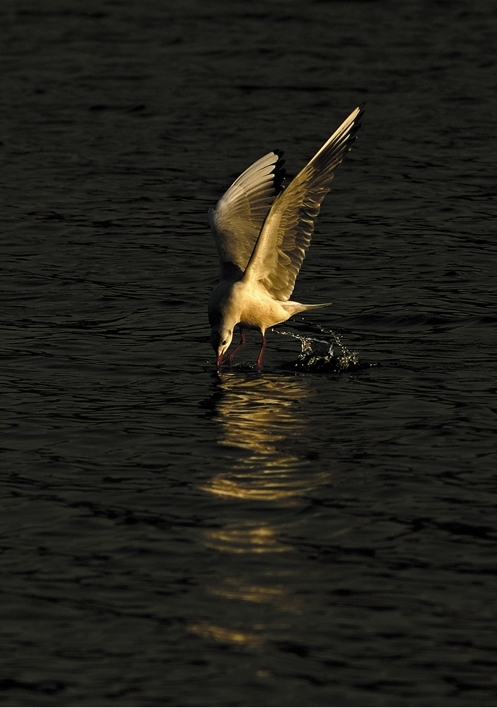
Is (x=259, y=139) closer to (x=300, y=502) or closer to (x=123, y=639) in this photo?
(x=300, y=502)

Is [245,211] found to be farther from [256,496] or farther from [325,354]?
[256,496]

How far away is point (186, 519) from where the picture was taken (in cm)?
1025

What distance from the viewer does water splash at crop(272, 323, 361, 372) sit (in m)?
14.4

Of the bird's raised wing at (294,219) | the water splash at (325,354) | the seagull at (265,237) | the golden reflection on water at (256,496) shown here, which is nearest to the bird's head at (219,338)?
the seagull at (265,237)

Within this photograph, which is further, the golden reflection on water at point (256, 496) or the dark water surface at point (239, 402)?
the golden reflection on water at point (256, 496)

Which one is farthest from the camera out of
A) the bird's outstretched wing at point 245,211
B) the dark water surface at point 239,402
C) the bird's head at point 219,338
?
the bird's outstretched wing at point 245,211

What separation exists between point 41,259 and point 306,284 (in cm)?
345

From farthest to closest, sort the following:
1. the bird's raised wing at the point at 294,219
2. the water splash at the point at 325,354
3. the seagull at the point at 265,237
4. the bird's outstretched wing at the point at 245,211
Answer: the bird's outstretched wing at the point at 245,211 < the water splash at the point at 325,354 < the seagull at the point at 265,237 < the bird's raised wing at the point at 294,219

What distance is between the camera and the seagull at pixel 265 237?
45.5ft

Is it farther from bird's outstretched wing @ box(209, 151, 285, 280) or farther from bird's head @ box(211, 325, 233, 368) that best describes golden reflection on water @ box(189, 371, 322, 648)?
bird's outstretched wing @ box(209, 151, 285, 280)

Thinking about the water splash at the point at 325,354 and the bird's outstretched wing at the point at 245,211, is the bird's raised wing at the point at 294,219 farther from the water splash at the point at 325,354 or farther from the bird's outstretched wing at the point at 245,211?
the water splash at the point at 325,354

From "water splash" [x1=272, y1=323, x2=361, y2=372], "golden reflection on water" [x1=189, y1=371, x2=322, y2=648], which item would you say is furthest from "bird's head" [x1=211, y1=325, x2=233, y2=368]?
"water splash" [x1=272, y1=323, x2=361, y2=372]

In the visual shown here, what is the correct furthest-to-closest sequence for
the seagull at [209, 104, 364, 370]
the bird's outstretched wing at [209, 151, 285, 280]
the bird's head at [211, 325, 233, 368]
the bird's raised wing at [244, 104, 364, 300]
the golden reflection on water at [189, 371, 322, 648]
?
the bird's outstretched wing at [209, 151, 285, 280] < the bird's head at [211, 325, 233, 368] < the seagull at [209, 104, 364, 370] < the bird's raised wing at [244, 104, 364, 300] < the golden reflection on water at [189, 371, 322, 648]

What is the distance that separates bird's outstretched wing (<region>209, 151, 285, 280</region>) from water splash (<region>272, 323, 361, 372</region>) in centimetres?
101
